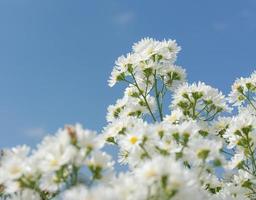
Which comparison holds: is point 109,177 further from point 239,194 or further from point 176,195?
point 239,194

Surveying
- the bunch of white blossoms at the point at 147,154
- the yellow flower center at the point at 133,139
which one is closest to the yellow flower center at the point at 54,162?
the bunch of white blossoms at the point at 147,154

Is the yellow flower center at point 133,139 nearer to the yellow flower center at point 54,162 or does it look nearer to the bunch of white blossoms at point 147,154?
the bunch of white blossoms at point 147,154

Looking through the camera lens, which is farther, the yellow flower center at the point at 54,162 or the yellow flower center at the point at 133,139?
the yellow flower center at the point at 133,139

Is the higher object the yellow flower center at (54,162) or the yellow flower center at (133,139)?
the yellow flower center at (133,139)

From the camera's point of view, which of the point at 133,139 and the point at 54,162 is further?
the point at 133,139

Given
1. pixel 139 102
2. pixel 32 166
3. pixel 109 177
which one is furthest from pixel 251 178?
pixel 32 166

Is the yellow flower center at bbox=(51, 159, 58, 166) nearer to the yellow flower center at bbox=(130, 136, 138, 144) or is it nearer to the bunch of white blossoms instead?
the bunch of white blossoms

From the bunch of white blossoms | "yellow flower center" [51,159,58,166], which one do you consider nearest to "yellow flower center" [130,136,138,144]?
the bunch of white blossoms

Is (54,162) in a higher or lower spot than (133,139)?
lower

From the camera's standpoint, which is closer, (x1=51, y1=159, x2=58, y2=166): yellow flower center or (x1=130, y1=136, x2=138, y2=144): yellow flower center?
(x1=51, y1=159, x2=58, y2=166): yellow flower center
